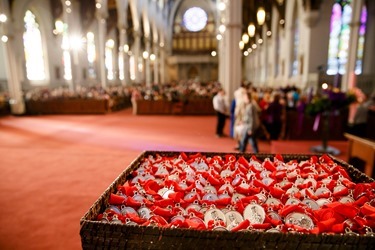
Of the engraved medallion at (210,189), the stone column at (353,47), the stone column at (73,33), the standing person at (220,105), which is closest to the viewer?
the engraved medallion at (210,189)

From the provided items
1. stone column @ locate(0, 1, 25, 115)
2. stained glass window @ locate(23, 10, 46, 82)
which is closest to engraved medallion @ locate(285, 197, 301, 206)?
stone column @ locate(0, 1, 25, 115)

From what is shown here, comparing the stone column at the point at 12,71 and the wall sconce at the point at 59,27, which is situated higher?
the wall sconce at the point at 59,27

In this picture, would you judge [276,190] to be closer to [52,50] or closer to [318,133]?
[318,133]

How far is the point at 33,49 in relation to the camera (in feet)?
71.1

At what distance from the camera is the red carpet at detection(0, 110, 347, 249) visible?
3.91 m

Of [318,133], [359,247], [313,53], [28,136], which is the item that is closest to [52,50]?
[28,136]

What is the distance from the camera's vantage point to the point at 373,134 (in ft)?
30.1

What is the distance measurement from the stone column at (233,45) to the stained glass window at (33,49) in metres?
16.1

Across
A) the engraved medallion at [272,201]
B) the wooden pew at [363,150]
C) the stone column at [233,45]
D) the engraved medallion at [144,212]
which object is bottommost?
the wooden pew at [363,150]

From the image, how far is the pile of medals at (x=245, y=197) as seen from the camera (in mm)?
1860

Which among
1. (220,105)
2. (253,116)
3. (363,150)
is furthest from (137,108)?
(363,150)

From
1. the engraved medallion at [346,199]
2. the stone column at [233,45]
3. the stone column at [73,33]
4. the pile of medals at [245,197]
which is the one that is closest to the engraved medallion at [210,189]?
the pile of medals at [245,197]

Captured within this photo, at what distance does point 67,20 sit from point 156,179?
58.2 feet

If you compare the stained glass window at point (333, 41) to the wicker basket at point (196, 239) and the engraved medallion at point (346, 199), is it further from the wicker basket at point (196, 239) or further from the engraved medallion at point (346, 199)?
the wicker basket at point (196, 239)
